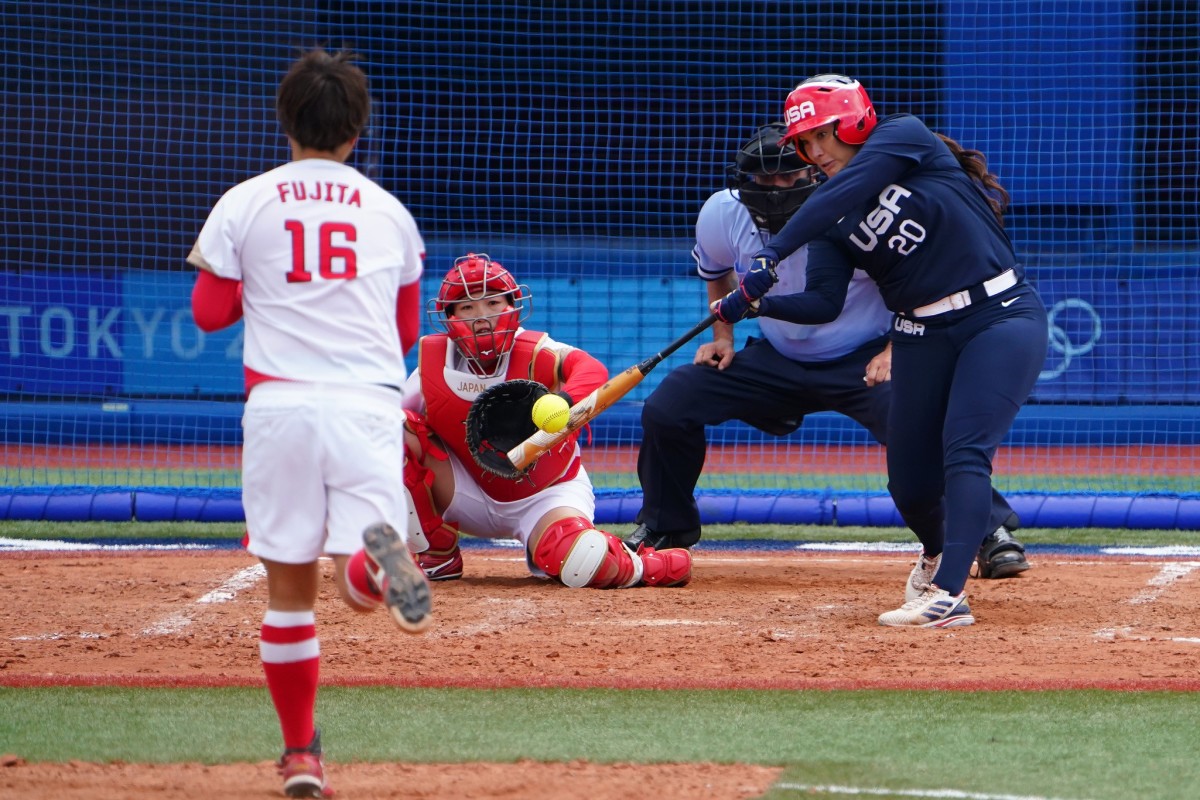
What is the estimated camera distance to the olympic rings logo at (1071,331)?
12.2m

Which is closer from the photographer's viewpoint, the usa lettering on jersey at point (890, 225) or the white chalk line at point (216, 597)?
the usa lettering on jersey at point (890, 225)

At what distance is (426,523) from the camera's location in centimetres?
664

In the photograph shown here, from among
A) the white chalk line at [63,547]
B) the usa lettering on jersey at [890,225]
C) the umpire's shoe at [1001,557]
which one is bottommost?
the white chalk line at [63,547]

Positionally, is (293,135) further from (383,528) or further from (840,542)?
(840,542)

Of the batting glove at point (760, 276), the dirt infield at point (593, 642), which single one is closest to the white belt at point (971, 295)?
the batting glove at point (760, 276)

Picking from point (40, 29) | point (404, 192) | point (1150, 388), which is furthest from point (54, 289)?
point (1150, 388)

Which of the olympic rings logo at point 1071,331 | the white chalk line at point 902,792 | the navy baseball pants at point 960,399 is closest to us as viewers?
the white chalk line at point 902,792

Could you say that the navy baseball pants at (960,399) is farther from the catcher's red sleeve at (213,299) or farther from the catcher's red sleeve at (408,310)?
the catcher's red sleeve at (213,299)

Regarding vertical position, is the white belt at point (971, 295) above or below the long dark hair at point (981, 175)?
below

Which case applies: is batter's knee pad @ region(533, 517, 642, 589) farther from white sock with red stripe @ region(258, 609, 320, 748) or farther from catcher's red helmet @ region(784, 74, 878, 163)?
white sock with red stripe @ region(258, 609, 320, 748)

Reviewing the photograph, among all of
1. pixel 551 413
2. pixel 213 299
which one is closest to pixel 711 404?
pixel 551 413

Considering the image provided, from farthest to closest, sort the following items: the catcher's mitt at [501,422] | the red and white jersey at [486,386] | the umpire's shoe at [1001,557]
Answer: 1. the umpire's shoe at [1001,557]
2. the red and white jersey at [486,386]
3. the catcher's mitt at [501,422]

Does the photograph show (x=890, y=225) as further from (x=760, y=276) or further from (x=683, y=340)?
(x=683, y=340)

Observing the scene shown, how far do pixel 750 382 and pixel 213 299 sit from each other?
4016 mm
